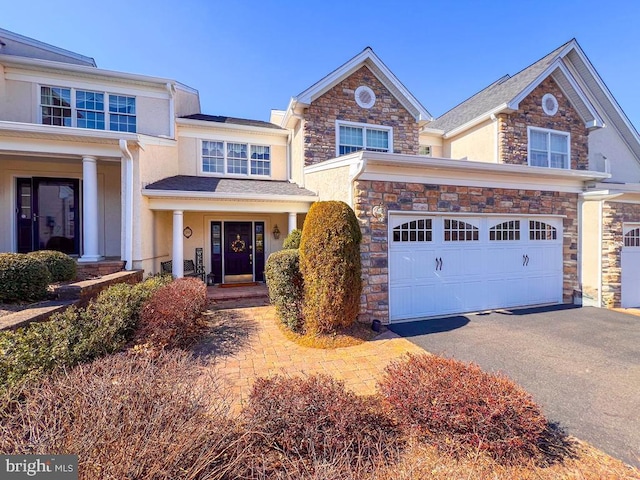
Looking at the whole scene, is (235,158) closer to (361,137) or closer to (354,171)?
(361,137)

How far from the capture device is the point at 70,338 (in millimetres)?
3875

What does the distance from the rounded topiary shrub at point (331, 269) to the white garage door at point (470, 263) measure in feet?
4.26

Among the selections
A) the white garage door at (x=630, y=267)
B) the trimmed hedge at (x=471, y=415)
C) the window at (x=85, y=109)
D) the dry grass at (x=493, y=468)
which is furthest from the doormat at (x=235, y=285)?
the white garage door at (x=630, y=267)

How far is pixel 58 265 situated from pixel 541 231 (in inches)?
491

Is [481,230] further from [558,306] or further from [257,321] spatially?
[257,321]

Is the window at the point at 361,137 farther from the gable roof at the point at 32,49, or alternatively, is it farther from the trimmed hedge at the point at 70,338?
the gable roof at the point at 32,49

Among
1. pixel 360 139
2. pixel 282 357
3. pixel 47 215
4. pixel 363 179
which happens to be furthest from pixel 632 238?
pixel 47 215

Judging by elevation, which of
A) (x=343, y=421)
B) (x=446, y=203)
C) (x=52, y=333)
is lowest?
(x=343, y=421)

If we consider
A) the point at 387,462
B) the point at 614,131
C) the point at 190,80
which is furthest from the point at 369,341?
the point at 614,131

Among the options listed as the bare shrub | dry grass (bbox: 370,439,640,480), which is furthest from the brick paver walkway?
dry grass (bbox: 370,439,640,480)

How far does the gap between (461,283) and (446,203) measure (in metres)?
2.10

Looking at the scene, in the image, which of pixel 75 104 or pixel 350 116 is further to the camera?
pixel 350 116

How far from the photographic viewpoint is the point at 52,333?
Answer: 12.5ft

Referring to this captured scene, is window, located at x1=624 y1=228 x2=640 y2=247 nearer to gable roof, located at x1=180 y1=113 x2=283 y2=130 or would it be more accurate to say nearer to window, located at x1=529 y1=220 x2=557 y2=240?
window, located at x1=529 y1=220 x2=557 y2=240
